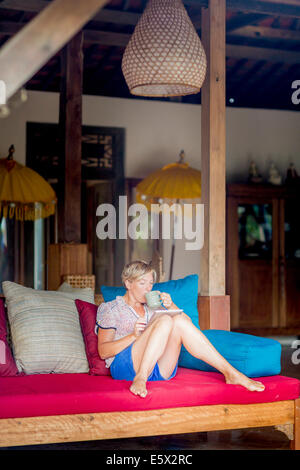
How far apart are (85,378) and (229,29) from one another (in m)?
4.83

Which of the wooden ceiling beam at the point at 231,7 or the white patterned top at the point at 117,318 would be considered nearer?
the white patterned top at the point at 117,318

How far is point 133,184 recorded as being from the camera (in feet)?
27.5

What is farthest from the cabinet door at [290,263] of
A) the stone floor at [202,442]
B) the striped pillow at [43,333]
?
the striped pillow at [43,333]

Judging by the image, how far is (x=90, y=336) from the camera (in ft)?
12.5

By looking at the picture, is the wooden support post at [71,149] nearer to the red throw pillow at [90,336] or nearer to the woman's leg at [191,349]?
the red throw pillow at [90,336]

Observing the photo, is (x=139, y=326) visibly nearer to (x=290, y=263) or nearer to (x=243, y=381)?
(x=243, y=381)

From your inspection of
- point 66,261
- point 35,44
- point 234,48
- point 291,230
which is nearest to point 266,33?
point 234,48

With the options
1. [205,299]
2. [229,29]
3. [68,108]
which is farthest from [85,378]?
[229,29]

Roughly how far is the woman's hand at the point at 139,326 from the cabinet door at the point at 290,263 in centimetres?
534

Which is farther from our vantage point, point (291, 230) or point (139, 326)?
point (291, 230)

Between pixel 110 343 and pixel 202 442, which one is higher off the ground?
pixel 110 343

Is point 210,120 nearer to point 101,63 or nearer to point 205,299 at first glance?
point 205,299

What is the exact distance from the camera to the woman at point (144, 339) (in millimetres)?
3432

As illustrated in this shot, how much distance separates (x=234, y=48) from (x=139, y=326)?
200 inches
